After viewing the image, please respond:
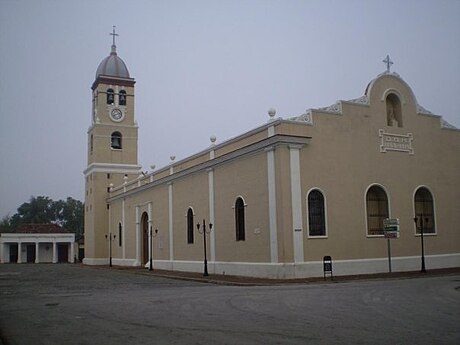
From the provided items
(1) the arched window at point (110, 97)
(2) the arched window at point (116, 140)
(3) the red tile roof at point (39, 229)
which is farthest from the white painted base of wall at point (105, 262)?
(3) the red tile roof at point (39, 229)

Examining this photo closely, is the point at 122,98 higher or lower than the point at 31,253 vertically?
higher

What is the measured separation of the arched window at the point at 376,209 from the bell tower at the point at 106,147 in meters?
34.0

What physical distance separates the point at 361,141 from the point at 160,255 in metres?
19.5

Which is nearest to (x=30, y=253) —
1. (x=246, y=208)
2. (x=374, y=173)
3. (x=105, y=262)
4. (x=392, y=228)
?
(x=105, y=262)

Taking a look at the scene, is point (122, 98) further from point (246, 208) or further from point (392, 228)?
point (392, 228)

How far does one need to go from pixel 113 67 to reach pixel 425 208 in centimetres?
3997

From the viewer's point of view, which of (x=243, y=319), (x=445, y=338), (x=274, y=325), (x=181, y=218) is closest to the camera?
(x=445, y=338)

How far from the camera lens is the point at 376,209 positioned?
2902cm

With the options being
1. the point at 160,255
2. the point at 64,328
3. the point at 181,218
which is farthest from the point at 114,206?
the point at 64,328

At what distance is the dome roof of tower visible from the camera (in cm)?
5931

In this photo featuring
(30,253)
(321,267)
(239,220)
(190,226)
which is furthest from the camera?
(30,253)

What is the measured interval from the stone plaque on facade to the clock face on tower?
1400 inches

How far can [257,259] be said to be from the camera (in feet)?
89.4

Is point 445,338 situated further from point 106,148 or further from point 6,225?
point 6,225
